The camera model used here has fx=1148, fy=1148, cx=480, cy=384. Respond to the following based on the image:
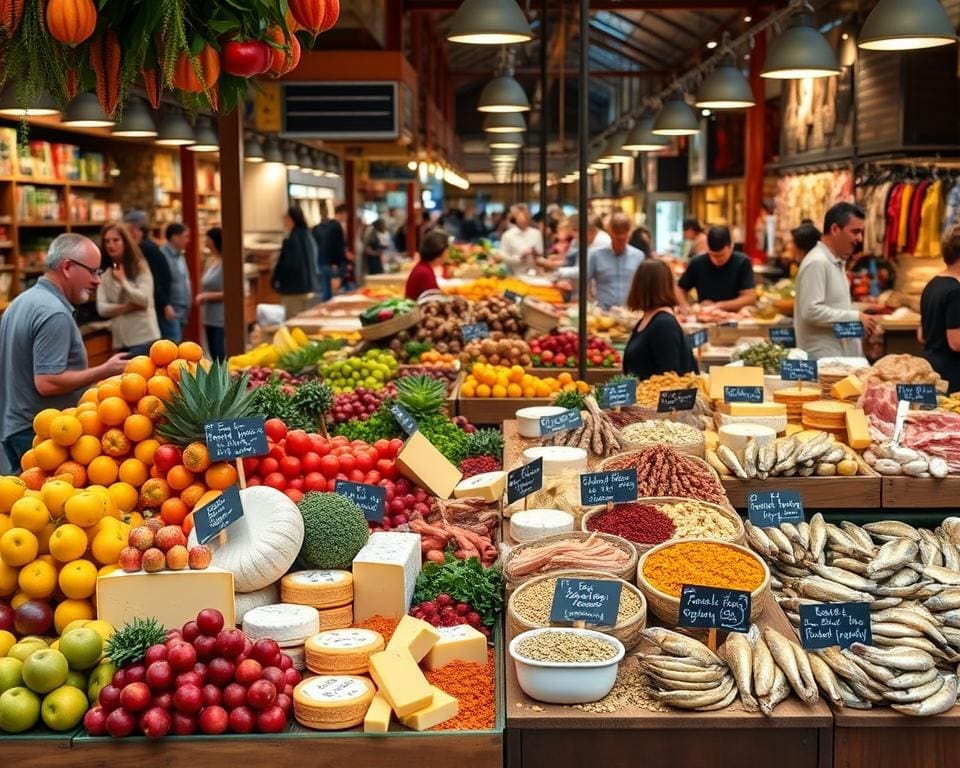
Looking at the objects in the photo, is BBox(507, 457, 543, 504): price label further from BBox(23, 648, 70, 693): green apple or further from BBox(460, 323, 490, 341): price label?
BBox(460, 323, 490, 341): price label

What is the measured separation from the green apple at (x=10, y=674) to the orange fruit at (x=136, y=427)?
2.73ft

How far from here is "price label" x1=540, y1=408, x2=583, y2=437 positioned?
4.51 m

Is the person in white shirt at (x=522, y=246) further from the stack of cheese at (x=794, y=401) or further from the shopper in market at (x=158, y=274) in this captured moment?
the stack of cheese at (x=794, y=401)

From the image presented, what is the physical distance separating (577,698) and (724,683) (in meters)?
0.34

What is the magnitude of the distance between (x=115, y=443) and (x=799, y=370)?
3.36m

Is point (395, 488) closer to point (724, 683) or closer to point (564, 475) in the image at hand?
point (564, 475)

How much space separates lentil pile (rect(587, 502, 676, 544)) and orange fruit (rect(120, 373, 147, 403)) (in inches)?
55.3

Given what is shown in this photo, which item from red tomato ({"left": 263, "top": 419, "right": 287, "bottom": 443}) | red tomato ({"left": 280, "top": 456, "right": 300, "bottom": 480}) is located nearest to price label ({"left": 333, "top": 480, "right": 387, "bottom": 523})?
red tomato ({"left": 280, "top": 456, "right": 300, "bottom": 480})

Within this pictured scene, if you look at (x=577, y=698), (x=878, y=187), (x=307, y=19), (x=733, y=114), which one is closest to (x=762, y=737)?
(x=577, y=698)

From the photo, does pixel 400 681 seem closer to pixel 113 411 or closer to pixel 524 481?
pixel 524 481

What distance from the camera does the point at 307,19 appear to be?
2.58 meters

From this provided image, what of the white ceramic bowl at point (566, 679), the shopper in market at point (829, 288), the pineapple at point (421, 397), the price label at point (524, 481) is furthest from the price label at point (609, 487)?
the shopper in market at point (829, 288)

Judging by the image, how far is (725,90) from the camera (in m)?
7.08

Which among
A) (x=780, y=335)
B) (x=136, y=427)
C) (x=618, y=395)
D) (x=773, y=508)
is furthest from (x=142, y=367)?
(x=780, y=335)
